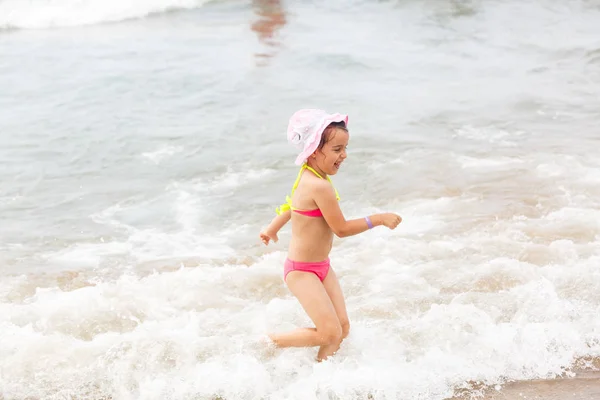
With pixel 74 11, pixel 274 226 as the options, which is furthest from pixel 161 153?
pixel 74 11

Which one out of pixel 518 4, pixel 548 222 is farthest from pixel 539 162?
pixel 518 4

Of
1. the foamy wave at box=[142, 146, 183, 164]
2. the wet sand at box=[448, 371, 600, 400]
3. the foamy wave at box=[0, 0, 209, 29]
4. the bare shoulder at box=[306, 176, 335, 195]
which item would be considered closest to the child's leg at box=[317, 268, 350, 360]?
the bare shoulder at box=[306, 176, 335, 195]

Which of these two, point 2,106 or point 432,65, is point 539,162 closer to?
point 432,65

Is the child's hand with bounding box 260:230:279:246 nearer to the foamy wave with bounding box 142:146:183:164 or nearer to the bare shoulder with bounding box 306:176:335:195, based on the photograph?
the bare shoulder with bounding box 306:176:335:195

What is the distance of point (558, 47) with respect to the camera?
558 inches

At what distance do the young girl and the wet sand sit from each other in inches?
32.1

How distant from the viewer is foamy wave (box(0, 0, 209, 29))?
19.0 m

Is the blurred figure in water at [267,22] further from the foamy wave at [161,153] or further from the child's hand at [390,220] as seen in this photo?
the child's hand at [390,220]

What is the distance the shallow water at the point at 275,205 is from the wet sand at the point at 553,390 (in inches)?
3.9

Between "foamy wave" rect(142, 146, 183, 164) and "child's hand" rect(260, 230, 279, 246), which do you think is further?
"foamy wave" rect(142, 146, 183, 164)

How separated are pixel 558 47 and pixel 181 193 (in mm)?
9339

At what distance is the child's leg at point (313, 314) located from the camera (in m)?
4.07

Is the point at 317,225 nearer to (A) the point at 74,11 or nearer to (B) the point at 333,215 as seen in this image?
(B) the point at 333,215

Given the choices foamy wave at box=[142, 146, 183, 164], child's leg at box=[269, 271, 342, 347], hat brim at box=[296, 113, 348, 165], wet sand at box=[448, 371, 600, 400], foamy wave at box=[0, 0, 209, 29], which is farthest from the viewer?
foamy wave at box=[0, 0, 209, 29]
